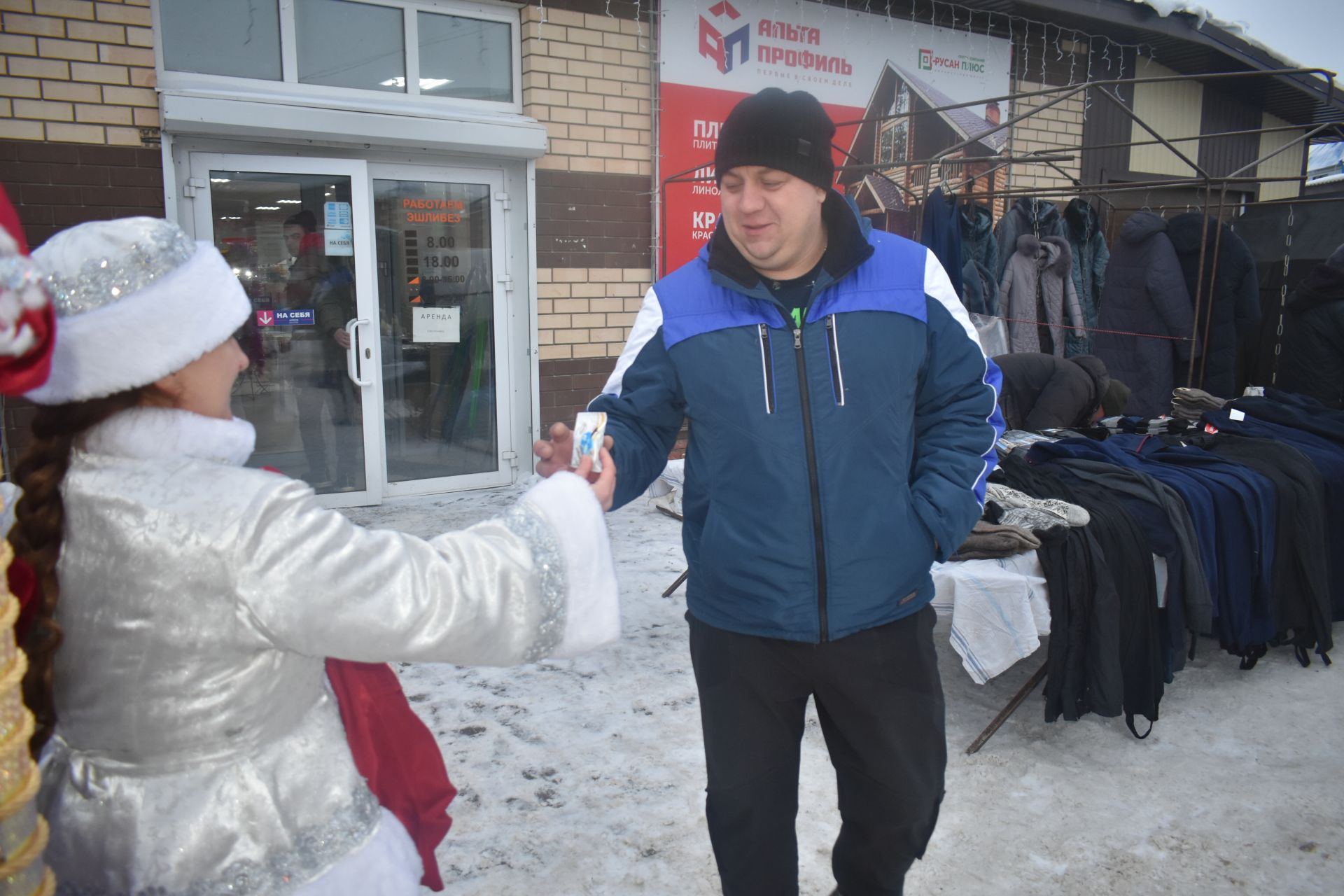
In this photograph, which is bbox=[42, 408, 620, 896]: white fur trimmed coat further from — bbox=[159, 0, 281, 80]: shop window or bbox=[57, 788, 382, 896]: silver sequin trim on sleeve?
bbox=[159, 0, 281, 80]: shop window

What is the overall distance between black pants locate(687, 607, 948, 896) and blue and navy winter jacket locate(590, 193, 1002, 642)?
7 cm

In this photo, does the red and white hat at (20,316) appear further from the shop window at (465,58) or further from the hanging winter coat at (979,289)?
the hanging winter coat at (979,289)

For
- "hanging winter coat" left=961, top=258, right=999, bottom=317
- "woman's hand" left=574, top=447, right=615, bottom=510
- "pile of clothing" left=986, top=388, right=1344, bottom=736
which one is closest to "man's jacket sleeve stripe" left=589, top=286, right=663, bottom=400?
"woman's hand" left=574, top=447, right=615, bottom=510

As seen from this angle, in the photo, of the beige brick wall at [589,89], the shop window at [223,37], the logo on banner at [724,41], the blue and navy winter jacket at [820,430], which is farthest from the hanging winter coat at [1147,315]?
the shop window at [223,37]

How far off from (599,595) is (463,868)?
1672mm

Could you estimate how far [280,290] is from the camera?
591 centimetres

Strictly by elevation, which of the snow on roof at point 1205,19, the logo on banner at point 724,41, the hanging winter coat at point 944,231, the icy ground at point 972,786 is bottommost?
the icy ground at point 972,786

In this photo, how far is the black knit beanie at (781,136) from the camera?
2.00m

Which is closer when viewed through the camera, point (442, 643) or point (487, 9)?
point (442, 643)

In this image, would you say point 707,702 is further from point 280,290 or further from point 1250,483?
point 280,290

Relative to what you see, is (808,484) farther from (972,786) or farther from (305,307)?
(305,307)

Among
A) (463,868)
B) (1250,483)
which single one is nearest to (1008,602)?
(1250,483)

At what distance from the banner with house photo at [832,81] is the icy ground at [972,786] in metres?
4.15

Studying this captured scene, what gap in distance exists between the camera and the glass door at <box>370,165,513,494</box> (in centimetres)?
631
